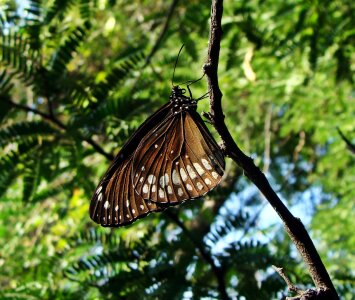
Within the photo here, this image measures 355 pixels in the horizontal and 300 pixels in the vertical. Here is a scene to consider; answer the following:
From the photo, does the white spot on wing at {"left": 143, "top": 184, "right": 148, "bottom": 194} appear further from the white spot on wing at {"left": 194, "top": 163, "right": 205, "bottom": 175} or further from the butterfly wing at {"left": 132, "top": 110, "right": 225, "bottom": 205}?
the white spot on wing at {"left": 194, "top": 163, "right": 205, "bottom": 175}

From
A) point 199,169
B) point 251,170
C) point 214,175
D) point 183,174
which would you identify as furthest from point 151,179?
point 251,170

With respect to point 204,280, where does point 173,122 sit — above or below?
above

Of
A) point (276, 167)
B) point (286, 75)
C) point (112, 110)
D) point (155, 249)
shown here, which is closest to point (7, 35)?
point (112, 110)

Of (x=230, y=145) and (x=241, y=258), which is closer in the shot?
(x=230, y=145)

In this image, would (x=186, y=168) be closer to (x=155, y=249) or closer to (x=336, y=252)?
(x=155, y=249)

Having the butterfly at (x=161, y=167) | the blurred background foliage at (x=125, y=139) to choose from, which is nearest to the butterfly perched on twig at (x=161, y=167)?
the butterfly at (x=161, y=167)

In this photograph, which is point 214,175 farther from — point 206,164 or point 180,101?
point 180,101

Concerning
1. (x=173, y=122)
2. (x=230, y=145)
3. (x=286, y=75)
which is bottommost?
(x=230, y=145)
